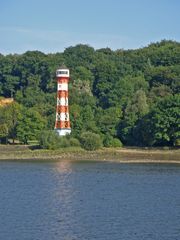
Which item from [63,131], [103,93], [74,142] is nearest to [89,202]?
[74,142]

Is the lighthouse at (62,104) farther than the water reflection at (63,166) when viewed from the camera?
Yes

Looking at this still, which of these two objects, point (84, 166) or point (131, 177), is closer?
point (131, 177)

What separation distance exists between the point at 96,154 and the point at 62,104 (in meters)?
7.83

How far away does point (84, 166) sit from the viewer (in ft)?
191

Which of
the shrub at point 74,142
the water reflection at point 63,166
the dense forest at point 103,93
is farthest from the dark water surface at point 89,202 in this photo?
the dense forest at point 103,93

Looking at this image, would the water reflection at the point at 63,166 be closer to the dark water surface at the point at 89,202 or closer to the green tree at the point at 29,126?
the dark water surface at the point at 89,202

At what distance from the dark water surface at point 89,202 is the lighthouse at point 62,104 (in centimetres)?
1594

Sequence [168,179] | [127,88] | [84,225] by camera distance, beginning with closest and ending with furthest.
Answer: [84,225] → [168,179] → [127,88]

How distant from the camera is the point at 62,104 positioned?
238 ft

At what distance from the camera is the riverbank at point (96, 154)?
64.1 meters

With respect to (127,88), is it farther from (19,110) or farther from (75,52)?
(75,52)

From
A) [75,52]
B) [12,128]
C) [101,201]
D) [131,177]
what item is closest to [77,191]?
[101,201]

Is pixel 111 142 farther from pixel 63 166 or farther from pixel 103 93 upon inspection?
pixel 103 93

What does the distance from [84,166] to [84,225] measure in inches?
1045
